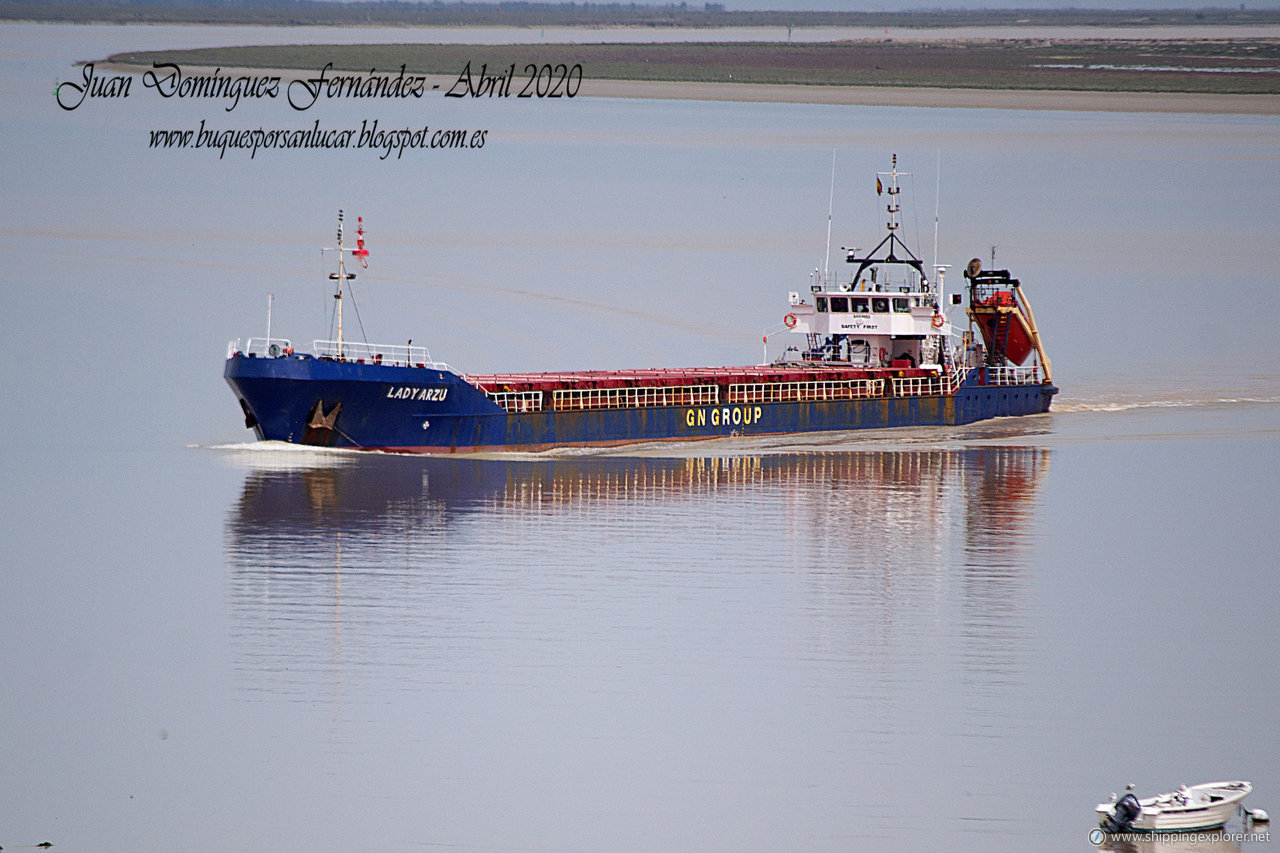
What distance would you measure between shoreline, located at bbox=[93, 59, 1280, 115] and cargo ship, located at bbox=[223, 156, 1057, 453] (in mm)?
91230

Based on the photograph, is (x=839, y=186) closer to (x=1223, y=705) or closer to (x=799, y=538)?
(x=799, y=538)

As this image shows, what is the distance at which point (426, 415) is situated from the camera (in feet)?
161

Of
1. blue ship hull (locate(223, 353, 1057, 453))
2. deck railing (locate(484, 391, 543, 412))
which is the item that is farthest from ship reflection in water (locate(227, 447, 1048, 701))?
deck railing (locate(484, 391, 543, 412))

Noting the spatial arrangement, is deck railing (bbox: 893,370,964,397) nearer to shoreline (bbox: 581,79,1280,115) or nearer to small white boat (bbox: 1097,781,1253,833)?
small white boat (bbox: 1097,781,1253,833)

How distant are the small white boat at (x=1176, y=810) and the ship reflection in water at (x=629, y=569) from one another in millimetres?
4059

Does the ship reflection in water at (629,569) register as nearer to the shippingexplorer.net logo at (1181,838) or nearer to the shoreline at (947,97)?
the shippingexplorer.net logo at (1181,838)

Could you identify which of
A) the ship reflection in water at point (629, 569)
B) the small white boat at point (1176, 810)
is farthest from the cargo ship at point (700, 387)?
the small white boat at point (1176, 810)

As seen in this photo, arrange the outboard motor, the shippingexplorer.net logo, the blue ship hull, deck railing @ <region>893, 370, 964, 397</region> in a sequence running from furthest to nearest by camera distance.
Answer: deck railing @ <region>893, 370, 964, 397</region>
the blue ship hull
the shippingexplorer.net logo
the outboard motor

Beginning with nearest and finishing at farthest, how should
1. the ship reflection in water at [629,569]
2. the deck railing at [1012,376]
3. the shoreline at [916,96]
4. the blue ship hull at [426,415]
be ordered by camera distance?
the ship reflection in water at [629,569], the blue ship hull at [426,415], the deck railing at [1012,376], the shoreline at [916,96]

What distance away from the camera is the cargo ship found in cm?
Answer: 4759

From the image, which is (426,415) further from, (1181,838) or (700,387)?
(1181,838)

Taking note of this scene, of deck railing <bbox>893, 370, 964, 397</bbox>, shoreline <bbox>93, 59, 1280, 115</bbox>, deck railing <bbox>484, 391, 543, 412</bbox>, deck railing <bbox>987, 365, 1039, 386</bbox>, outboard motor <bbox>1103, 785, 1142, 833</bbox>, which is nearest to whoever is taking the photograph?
outboard motor <bbox>1103, 785, 1142, 833</bbox>

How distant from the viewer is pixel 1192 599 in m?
34.1

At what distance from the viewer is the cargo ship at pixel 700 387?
156ft
